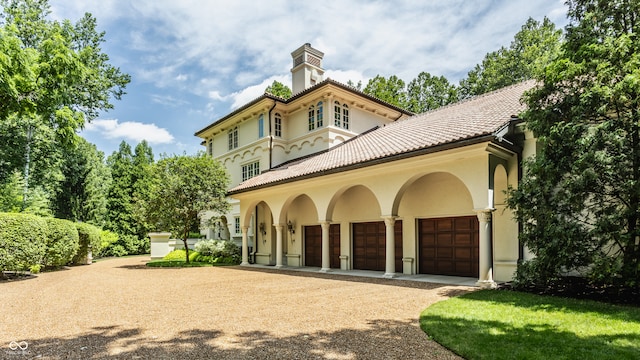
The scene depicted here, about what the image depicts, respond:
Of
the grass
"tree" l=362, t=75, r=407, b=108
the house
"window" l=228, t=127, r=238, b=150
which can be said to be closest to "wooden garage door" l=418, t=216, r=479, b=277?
the house

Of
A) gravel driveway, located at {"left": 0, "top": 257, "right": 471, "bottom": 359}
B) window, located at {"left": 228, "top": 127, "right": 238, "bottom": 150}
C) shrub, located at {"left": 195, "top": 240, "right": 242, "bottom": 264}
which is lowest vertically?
shrub, located at {"left": 195, "top": 240, "right": 242, "bottom": 264}

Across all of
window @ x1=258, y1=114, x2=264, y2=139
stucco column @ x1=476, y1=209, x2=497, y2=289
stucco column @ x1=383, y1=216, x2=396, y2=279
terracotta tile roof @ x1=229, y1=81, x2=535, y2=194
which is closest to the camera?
stucco column @ x1=476, y1=209, x2=497, y2=289

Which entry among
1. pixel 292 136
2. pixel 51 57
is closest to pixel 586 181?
pixel 51 57

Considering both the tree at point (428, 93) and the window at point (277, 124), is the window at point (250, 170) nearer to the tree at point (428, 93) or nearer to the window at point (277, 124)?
the window at point (277, 124)

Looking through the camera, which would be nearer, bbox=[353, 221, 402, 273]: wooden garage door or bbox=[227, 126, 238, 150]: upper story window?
bbox=[353, 221, 402, 273]: wooden garage door

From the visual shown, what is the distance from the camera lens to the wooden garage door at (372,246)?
13.9 metres

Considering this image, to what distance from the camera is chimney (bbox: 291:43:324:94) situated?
74.5 feet

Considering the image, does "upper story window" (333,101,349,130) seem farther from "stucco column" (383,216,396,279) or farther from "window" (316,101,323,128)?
"stucco column" (383,216,396,279)

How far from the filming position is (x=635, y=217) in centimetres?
711

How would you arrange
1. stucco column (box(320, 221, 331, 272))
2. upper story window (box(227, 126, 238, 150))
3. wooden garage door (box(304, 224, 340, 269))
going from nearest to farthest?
stucco column (box(320, 221, 331, 272))
wooden garage door (box(304, 224, 340, 269))
upper story window (box(227, 126, 238, 150))

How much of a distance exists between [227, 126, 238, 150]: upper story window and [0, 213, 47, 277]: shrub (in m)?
13.0

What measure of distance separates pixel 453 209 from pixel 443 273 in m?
2.26

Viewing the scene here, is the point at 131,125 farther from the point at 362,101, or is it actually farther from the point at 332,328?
the point at 332,328

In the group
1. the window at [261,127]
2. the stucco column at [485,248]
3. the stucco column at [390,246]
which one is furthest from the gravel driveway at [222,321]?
the window at [261,127]
